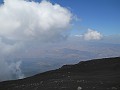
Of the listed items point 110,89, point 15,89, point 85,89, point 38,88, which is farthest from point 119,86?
point 15,89

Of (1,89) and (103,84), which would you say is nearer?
(103,84)

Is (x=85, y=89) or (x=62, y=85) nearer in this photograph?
(x=85, y=89)

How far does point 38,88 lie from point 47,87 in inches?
58.5

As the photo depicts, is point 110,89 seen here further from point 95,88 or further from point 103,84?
point 103,84

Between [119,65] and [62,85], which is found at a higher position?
[119,65]

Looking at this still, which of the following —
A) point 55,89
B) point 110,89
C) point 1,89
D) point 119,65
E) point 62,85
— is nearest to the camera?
point 110,89

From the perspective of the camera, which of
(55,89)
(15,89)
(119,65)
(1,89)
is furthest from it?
(119,65)

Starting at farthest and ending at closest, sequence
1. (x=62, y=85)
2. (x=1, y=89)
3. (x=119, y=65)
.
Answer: (x=119, y=65) → (x=1, y=89) → (x=62, y=85)

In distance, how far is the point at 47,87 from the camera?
3591cm

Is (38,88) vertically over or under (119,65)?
under

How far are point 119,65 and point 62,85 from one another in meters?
27.9

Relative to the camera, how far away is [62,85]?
119 feet

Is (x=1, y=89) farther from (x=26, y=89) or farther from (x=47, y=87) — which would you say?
(x=47, y=87)

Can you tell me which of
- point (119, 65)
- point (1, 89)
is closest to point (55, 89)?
point (1, 89)
